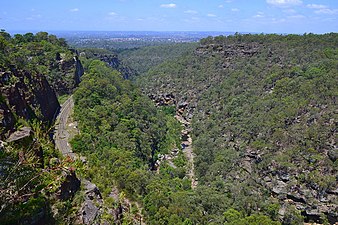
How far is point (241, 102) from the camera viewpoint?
69.5m

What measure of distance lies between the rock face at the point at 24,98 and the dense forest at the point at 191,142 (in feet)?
0.67

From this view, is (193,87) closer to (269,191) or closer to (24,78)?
(269,191)

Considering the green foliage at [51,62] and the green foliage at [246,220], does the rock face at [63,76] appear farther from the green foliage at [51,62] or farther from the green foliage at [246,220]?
the green foliage at [246,220]

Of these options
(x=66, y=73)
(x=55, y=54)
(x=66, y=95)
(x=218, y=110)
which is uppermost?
(x=55, y=54)

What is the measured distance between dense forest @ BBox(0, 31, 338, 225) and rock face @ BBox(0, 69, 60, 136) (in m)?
0.21

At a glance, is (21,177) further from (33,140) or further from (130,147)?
(130,147)

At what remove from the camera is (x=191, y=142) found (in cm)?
7250

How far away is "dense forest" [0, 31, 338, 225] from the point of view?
22516 millimetres

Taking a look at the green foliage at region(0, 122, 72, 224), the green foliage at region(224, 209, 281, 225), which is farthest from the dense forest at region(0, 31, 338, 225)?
the green foliage at region(224, 209, 281, 225)

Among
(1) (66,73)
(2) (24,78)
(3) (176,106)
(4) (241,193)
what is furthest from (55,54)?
(4) (241,193)

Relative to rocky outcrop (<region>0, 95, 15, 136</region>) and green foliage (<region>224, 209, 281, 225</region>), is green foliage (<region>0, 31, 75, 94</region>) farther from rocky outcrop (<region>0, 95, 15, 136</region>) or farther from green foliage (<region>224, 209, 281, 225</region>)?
green foliage (<region>224, 209, 281, 225</region>)

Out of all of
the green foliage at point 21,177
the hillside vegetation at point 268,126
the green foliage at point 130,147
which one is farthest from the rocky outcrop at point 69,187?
the hillside vegetation at point 268,126

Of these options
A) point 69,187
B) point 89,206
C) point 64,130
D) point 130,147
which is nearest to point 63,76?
point 64,130

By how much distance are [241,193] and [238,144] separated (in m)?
15.2
